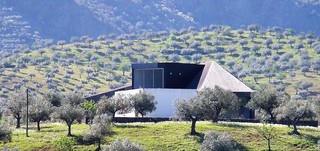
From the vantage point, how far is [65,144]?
9475cm

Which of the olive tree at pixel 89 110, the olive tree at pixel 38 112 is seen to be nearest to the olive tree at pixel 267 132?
the olive tree at pixel 89 110

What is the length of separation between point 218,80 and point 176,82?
701cm

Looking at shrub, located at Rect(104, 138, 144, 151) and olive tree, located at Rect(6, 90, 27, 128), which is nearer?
shrub, located at Rect(104, 138, 144, 151)

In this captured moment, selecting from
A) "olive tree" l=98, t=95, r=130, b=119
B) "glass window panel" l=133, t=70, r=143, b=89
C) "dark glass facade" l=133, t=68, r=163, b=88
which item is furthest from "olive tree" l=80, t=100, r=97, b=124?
"glass window panel" l=133, t=70, r=143, b=89

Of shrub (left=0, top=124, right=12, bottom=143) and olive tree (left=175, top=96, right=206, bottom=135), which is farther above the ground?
olive tree (left=175, top=96, right=206, bottom=135)

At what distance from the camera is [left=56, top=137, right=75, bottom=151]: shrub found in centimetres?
9450

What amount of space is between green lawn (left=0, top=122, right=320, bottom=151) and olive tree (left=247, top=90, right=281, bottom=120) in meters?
7.45

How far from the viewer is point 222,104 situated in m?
112

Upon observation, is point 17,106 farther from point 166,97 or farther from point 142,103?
point 166,97

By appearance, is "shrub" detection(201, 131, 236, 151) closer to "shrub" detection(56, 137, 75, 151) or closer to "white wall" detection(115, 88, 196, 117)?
"shrub" detection(56, 137, 75, 151)

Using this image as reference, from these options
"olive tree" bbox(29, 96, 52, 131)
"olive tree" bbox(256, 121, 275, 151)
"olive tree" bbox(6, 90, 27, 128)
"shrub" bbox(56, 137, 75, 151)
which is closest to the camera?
"shrub" bbox(56, 137, 75, 151)

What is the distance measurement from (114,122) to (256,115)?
22.8 meters

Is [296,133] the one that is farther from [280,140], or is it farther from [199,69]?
[199,69]

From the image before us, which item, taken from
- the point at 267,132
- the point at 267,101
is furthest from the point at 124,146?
the point at 267,101
